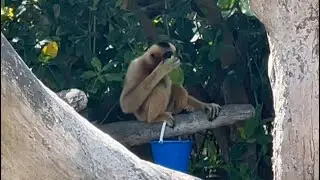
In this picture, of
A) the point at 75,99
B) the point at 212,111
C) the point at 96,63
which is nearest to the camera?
the point at 75,99

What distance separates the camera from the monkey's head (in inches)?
283

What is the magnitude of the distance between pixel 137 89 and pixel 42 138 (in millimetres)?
4646

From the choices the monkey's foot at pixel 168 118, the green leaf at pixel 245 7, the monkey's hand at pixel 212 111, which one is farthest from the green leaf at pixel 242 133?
the green leaf at pixel 245 7

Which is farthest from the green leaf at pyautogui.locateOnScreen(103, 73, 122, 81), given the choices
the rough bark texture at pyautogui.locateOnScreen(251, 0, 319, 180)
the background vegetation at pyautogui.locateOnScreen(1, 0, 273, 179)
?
the rough bark texture at pyautogui.locateOnScreen(251, 0, 319, 180)

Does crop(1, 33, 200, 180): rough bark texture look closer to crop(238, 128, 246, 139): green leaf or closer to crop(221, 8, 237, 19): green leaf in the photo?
crop(221, 8, 237, 19): green leaf

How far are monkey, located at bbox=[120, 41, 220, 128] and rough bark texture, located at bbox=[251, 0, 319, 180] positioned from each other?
380cm

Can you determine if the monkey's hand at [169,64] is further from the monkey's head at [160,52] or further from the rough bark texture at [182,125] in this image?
the rough bark texture at [182,125]

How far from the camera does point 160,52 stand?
7316 millimetres

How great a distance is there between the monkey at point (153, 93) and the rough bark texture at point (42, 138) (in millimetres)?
4030

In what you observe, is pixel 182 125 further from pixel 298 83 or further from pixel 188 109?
pixel 298 83

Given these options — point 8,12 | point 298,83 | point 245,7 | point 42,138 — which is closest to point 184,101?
point 245,7

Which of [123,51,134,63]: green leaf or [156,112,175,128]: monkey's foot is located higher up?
[123,51,134,63]: green leaf

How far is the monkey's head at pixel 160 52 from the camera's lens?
7177 millimetres

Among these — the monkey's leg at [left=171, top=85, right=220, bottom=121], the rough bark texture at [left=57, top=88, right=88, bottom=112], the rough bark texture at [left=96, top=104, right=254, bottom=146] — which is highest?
the rough bark texture at [left=57, top=88, right=88, bottom=112]
